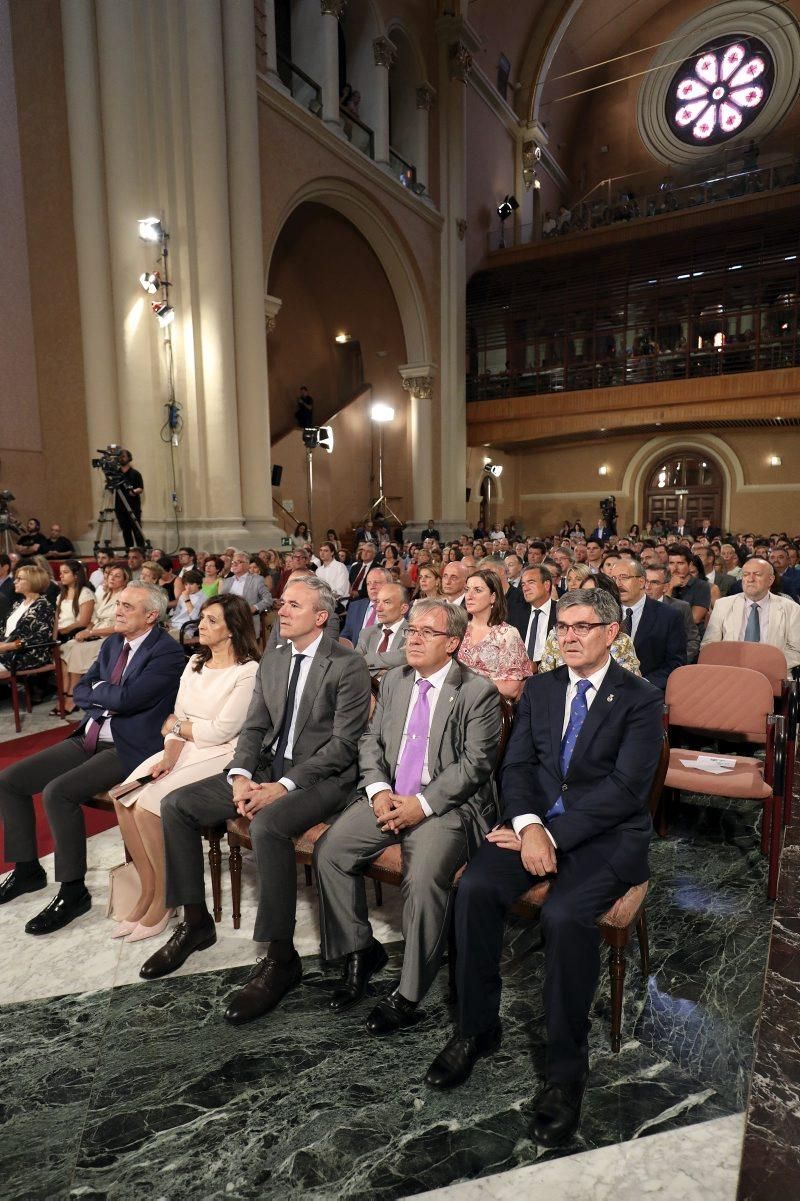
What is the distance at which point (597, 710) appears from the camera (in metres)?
2.22

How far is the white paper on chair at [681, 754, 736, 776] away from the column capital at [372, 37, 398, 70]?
15.5 metres

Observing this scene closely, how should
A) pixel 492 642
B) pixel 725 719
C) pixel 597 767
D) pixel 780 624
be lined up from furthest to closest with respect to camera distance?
pixel 780 624 < pixel 492 642 < pixel 725 719 < pixel 597 767

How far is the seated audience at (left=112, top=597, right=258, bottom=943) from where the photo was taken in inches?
104

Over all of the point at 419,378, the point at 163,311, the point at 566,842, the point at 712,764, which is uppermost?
the point at 419,378

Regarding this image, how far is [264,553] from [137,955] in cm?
668

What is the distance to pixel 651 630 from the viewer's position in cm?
388

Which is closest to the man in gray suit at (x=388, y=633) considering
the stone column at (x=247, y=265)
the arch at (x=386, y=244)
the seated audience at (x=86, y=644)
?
the seated audience at (x=86, y=644)

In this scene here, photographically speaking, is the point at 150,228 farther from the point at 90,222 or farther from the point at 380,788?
the point at 380,788

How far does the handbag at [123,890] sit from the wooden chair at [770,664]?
2846 millimetres

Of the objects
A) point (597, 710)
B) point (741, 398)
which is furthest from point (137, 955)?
point (741, 398)

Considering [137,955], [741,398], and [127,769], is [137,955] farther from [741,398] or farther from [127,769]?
[741,398]

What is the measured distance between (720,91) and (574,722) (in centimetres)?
2463

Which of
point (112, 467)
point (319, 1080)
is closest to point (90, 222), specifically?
point (112, 467)

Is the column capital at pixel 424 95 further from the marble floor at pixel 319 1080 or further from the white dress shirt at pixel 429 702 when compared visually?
the marble floor at pixel 319 1080
